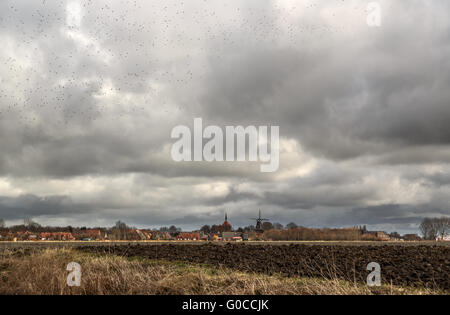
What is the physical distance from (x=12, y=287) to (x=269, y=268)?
40.6 feet

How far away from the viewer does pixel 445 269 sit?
20.1 metres

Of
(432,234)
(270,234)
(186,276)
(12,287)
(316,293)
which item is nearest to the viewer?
(316,293)

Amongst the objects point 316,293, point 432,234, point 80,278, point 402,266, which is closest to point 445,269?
point 402,266

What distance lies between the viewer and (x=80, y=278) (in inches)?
523
